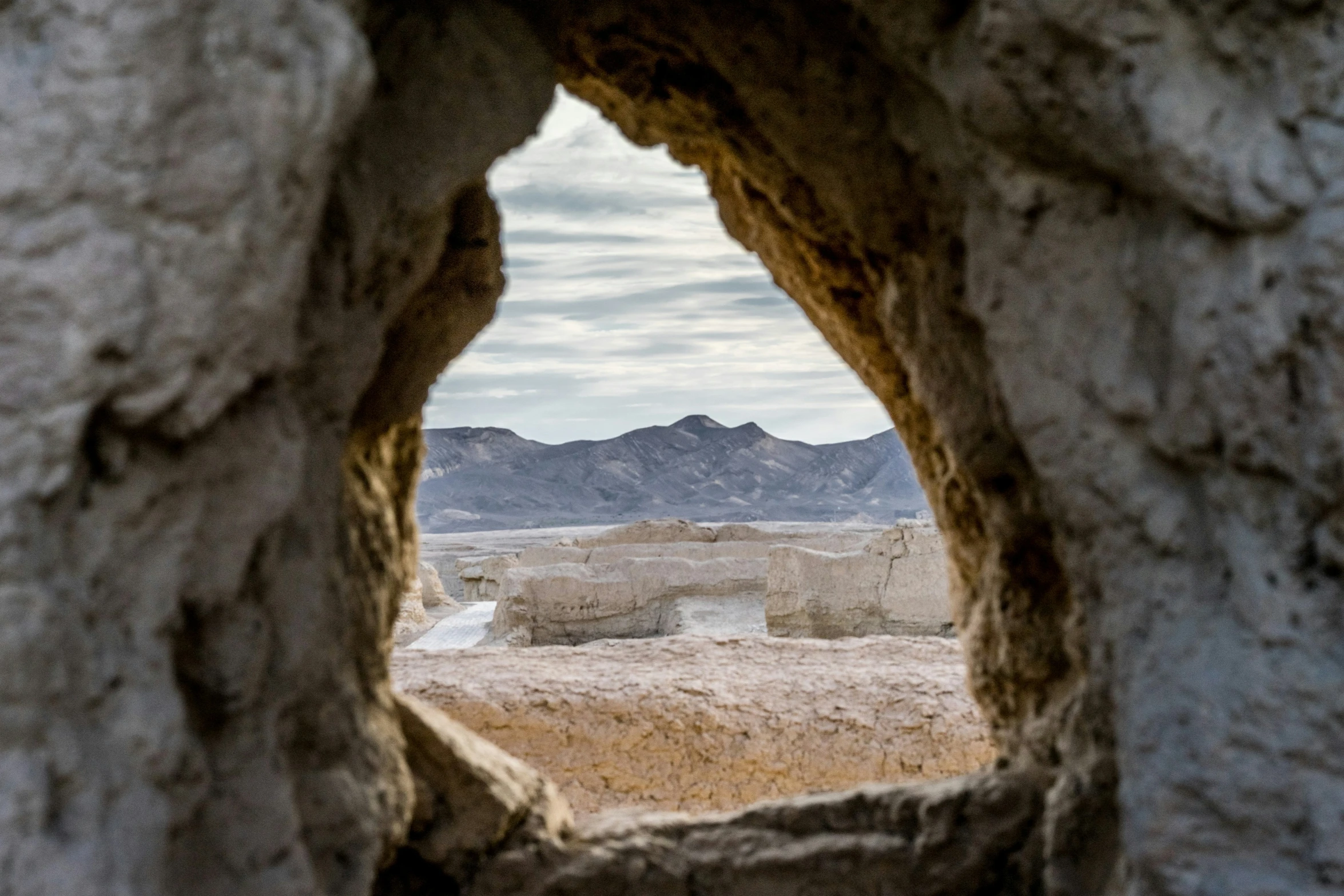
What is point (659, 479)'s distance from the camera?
31.4 metres

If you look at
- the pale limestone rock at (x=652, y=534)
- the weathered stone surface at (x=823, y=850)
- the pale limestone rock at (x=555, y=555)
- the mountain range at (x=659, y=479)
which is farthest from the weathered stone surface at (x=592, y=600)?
the mountain range at (x=659, y=479)

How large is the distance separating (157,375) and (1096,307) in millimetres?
1760

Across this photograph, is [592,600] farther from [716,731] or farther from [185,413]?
[185,413]

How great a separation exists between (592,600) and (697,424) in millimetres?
22847

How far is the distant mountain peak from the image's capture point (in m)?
32.3

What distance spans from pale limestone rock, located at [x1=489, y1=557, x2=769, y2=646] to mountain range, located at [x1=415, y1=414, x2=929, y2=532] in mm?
18732

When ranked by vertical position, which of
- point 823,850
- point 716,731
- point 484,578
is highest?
point 823,850

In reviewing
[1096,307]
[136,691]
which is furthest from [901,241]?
[136,691]

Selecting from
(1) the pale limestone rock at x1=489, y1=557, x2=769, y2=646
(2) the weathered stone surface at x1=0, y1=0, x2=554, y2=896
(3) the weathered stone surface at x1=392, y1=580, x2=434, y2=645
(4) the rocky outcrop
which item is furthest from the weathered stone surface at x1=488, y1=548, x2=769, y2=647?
(2) the weathered stone surface at x1=0, y1=0, x2=554, y2=896

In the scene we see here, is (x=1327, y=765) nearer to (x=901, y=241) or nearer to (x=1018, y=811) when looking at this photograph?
(x=1018, y=811)

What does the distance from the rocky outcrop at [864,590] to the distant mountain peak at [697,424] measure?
73.9 feet

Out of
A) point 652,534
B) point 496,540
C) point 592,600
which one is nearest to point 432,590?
point 652,534

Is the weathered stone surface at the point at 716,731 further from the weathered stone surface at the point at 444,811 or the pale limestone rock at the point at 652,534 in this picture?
the pale limestone rock at the point at 652,534

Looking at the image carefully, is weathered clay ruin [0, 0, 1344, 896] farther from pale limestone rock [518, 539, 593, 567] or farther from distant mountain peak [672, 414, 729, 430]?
distant mountain peak [672, 414, 729, 430]
